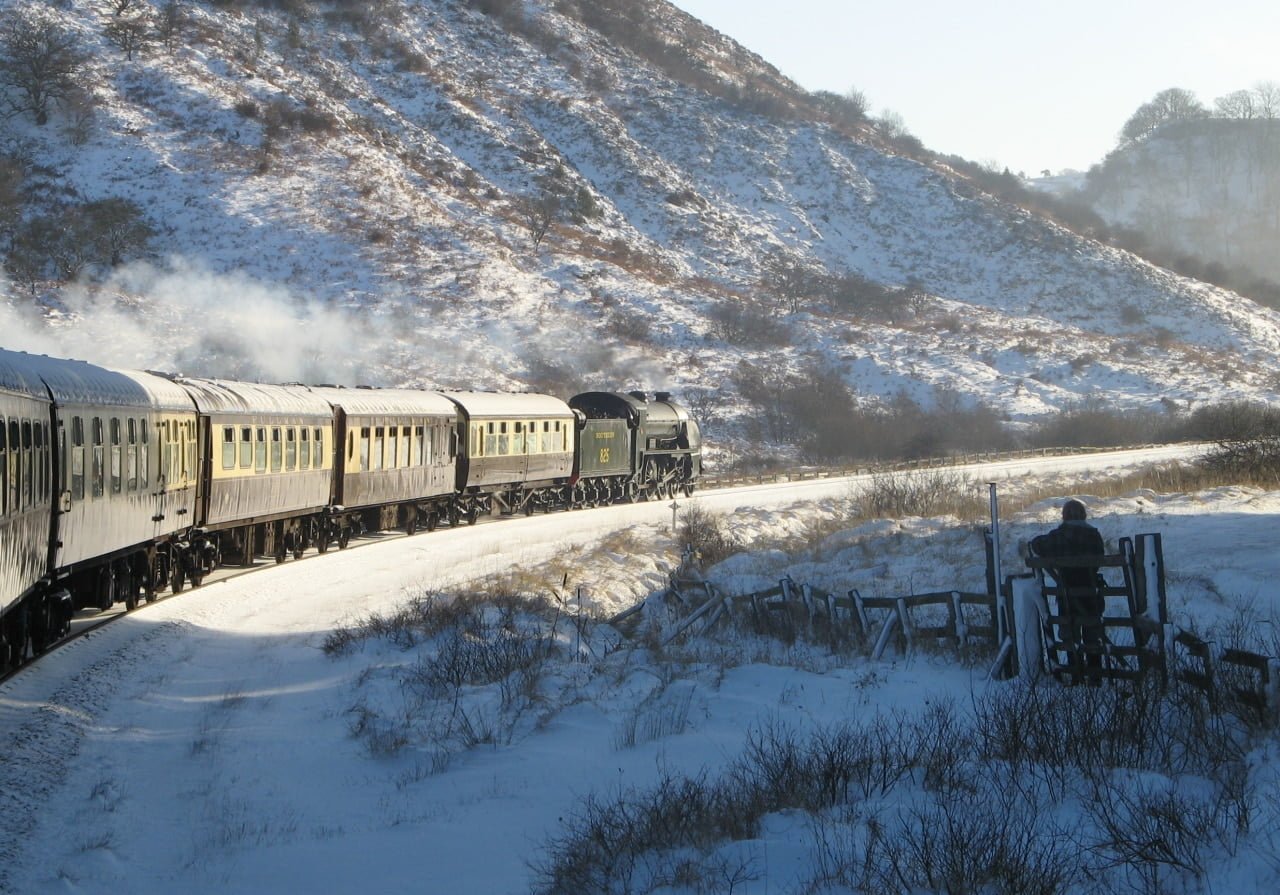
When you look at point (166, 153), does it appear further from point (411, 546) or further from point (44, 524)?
point (44, 524)

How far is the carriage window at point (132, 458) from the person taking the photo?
50.9ft

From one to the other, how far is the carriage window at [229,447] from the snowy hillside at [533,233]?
87.4 feet

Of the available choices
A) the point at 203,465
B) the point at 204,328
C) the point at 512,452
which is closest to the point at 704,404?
the point at 204,328

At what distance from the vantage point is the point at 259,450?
21.5 m

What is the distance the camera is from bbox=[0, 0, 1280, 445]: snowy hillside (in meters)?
58.5

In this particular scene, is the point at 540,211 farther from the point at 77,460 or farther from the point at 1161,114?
the point at 1161,114

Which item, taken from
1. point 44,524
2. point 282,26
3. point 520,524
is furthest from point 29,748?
point 282,26

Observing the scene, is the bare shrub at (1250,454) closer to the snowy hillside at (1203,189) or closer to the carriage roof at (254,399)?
the carriage roof at (254,399)

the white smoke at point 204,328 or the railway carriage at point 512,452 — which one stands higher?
the white smoke at point 204,328

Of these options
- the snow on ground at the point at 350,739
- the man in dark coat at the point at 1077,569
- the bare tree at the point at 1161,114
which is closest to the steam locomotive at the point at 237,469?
the snow on ground at the point at 350,739

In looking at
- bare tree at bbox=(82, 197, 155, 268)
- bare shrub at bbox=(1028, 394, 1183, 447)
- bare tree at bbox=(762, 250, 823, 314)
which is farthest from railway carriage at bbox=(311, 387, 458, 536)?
bare tree at bbox=(762, 250, 823, 314)

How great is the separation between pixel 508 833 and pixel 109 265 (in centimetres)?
5481

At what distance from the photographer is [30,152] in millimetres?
64688

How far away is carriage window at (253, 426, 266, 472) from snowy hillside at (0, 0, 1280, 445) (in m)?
25.8
